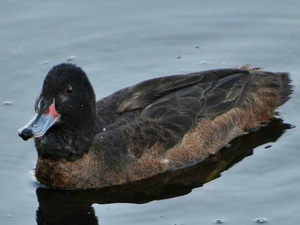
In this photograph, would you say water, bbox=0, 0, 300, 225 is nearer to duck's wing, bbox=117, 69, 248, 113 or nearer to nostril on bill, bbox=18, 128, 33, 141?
nostril on bill, bbox=18, 128, 33, 141

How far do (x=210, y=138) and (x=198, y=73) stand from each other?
983mm

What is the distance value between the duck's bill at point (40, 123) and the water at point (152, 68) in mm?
893

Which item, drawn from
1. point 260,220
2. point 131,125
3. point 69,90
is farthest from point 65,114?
point 260,220

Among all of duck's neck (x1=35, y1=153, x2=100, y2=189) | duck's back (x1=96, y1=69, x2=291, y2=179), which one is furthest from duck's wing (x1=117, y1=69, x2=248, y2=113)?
duck's neck (x1=35, y1=153, x2=100, y2=189)

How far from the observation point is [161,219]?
1377 centimetres

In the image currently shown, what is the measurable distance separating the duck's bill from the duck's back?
80 centimetres

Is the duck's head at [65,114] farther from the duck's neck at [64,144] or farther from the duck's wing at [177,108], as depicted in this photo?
the duck's wing at [177,108]

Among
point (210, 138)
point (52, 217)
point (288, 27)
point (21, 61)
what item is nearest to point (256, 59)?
point (288, 27)

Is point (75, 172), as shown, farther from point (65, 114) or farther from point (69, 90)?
point (69, 90)

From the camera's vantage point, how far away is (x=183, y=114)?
15.4 meters

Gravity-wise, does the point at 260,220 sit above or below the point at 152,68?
below

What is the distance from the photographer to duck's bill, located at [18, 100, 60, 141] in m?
14.1

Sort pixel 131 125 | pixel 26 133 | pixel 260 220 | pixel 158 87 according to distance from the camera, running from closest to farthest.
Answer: pixel 260 220 < pixel 26 133 < pixel 131 125 < pixel 158 87

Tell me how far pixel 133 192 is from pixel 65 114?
1.36 m
